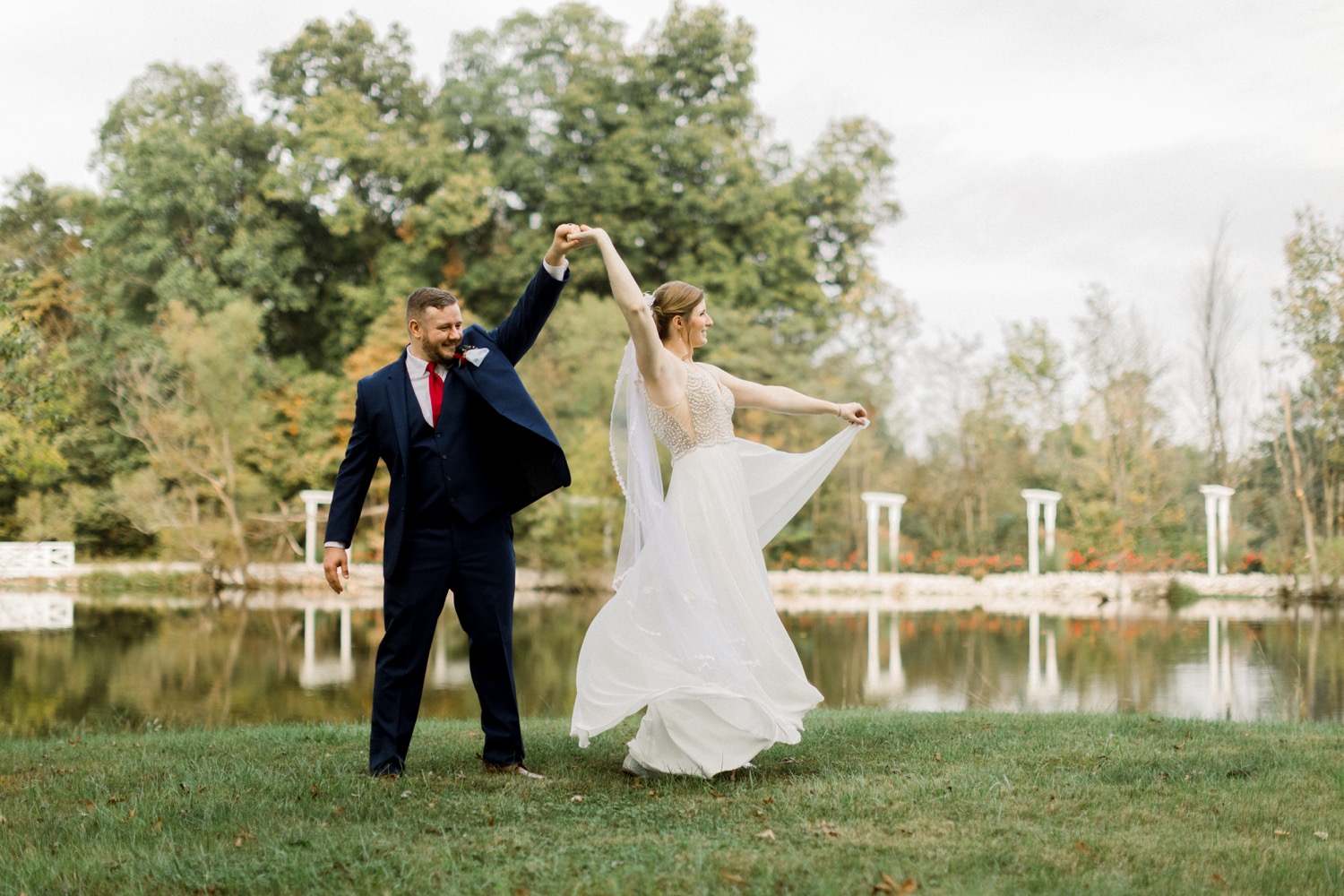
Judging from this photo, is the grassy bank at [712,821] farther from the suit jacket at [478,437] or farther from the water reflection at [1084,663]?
the water reflection at [1084,663]

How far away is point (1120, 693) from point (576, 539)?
40.1 ft

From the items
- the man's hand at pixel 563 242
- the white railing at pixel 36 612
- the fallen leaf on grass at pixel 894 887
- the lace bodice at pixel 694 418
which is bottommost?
the white railing at pixel 36 612

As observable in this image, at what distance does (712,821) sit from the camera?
3486mm

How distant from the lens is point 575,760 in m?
4.64

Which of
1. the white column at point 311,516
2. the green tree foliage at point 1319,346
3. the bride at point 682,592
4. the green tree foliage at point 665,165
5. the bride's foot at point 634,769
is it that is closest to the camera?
the bride at point 682,592

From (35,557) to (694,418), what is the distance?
20.8 m

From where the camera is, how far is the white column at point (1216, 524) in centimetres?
1838

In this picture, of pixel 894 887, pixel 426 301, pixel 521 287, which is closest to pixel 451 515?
pixel 426 301

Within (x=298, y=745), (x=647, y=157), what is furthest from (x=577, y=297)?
(x=298, y=745)

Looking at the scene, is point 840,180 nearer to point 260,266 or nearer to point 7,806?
point 260,266

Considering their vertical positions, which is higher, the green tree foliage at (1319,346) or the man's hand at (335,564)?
the green tree foliage at (1319,346)

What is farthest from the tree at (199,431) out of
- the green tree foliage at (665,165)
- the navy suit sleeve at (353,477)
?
the navy suit sleeve at (353,477)

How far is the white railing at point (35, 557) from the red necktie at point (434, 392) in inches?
770

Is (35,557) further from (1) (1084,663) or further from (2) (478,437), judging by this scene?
(2) (478,437)
